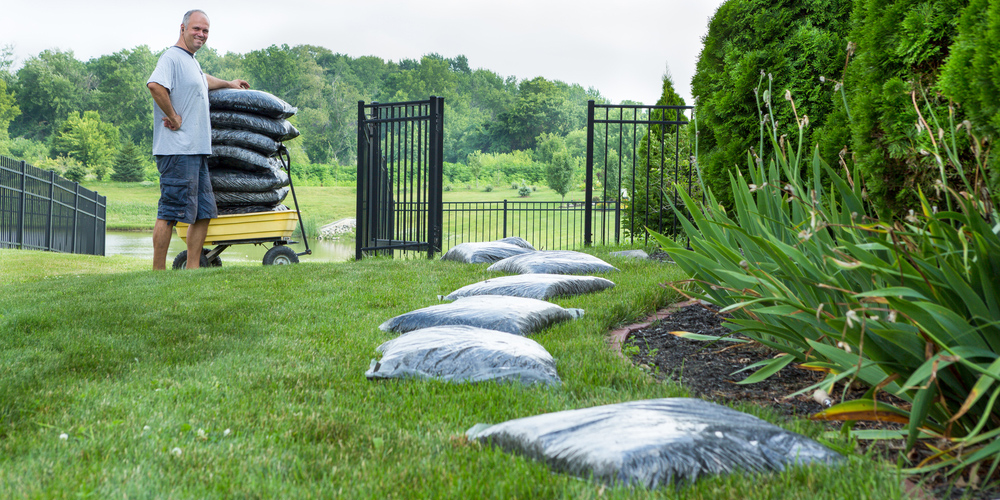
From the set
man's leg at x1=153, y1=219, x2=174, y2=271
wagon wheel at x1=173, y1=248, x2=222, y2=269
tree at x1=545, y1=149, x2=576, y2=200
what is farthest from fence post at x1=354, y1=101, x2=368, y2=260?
tree at x1=545, y1=149, x2=576, y2=200

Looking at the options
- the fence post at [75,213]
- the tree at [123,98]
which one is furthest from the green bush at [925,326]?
the tree at [123,98]

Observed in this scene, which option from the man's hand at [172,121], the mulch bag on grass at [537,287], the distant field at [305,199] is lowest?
the mulch bag on grass at [537,287]

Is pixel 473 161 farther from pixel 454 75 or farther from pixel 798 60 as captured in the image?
pixel 798 60

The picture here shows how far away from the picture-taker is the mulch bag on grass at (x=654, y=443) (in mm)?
1503

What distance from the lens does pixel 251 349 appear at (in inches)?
114

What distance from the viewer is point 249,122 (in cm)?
638

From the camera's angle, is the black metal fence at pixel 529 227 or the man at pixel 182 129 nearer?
the man at pixel 182 129

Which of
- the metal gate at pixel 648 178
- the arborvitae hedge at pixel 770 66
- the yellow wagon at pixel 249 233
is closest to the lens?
the arborvitae hedge at pixel 770 66

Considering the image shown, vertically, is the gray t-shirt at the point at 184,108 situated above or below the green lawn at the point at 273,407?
above

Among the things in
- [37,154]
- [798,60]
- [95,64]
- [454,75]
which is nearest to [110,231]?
[37,154]

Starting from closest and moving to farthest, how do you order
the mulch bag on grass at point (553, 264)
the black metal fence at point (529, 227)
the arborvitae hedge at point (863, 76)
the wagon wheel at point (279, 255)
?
1. the arborvitae hedge at point (863, 76)
2. the mulch bag on grass at point (553, 264)
3. the wagon wheel at point (279, 255)
4. the black metal fence at point (529, 227)

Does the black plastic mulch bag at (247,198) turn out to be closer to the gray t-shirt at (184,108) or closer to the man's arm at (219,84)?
the gray t-shirt at (184,108)

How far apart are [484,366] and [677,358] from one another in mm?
856

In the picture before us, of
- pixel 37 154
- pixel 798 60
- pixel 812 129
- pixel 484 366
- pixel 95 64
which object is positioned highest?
pixel 95 64
